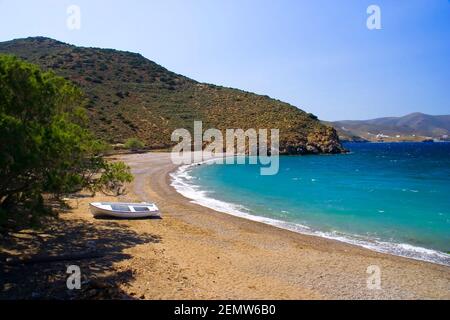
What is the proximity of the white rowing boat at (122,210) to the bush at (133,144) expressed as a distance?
138ft

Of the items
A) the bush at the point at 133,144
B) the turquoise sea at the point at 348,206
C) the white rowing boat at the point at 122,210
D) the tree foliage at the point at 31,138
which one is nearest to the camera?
the tree foliage at the point at 31,138

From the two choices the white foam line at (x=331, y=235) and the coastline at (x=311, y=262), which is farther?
the white foam line at (x=331, y=235)

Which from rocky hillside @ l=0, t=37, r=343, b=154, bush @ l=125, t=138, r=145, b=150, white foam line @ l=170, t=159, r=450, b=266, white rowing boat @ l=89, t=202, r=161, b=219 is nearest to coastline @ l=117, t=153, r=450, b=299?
white foam line @ l=170, t=159, r=450, b=266

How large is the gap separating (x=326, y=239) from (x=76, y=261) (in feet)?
32.4

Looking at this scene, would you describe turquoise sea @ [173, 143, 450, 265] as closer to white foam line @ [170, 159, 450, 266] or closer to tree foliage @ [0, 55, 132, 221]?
white foam line @ [170, 159, 450, 266]

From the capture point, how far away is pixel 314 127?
88.1 meters

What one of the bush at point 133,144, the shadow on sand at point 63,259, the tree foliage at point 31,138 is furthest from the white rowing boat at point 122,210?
the bush at point 133,144

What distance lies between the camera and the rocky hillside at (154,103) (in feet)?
231

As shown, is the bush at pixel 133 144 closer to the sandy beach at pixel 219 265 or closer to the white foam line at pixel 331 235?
the white foam line at pixel 331 235

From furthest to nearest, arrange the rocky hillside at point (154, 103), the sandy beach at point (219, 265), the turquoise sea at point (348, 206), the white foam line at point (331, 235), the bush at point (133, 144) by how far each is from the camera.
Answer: the rocky hillside at point (154, 103), the bush at point (133, 144), the turquoise sea at point (348, 206), the white foam line at point (331, 235), the sandy beach at point (219, 265)

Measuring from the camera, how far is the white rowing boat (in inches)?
712

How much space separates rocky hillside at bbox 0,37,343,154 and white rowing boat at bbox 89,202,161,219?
145ft

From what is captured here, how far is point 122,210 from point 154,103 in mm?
64231
